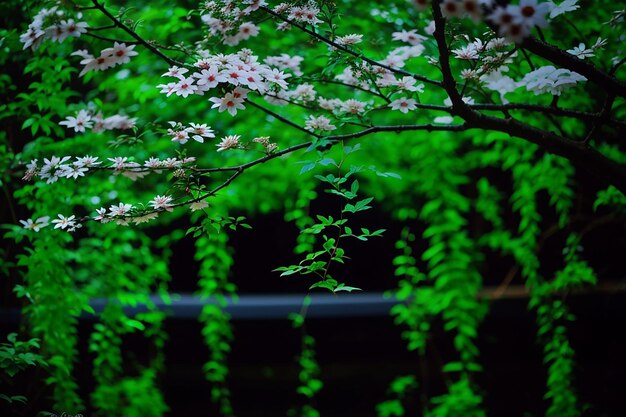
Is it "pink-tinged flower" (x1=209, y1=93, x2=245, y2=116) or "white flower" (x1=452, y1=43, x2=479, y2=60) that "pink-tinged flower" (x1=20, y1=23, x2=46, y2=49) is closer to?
"pink-tinged flower" (x1=209, y1=93, x2=245, y2=116)

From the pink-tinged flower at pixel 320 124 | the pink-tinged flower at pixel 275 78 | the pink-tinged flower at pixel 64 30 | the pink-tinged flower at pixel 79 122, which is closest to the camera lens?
the pink-tinged flower at pixel 64 30

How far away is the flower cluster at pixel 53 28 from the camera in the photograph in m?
1.48

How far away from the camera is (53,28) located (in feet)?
4.87

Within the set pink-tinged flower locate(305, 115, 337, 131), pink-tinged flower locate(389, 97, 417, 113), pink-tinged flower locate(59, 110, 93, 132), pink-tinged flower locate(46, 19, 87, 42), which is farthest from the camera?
pink-tinged flower locate(59, 110, 93, 132)

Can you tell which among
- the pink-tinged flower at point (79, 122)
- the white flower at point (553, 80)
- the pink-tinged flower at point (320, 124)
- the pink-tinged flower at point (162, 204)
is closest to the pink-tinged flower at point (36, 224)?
the pink-tinged flower at point (79, 122)

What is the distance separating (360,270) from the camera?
16.6 feet

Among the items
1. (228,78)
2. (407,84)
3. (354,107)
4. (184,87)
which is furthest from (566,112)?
(184,87)

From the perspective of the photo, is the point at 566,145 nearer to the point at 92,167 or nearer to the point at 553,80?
the point at 553,80

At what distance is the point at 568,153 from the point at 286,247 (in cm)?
367

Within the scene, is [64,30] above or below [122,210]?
above

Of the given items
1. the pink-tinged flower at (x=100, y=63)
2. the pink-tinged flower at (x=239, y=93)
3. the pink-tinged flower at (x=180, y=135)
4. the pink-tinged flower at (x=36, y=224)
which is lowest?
the pink-tinged flower at (x=36, y=224)

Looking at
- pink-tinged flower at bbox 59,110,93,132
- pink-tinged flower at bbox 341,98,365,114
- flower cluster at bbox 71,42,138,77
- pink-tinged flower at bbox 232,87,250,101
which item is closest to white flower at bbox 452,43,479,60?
pink-tinged flower at bbox 341,98,365,114

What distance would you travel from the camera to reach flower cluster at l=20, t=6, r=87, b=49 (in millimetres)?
1477

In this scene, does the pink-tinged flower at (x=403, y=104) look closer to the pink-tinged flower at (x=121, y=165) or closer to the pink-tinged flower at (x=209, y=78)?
the pink-tinged flower at (x=209, y=78)
